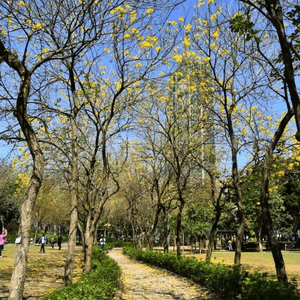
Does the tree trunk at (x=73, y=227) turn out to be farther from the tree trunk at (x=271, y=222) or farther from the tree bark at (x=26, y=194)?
the tree trunk at (x=271, y=222)

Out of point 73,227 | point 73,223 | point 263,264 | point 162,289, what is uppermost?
point 73,223

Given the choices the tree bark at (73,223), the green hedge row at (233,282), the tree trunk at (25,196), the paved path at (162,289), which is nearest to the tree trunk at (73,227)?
the tree bark at (73,223)

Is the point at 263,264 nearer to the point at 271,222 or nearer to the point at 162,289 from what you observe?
the point at 162,289

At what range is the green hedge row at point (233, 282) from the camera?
5.81 metres

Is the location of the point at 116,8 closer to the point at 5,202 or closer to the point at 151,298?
the point at 151,298

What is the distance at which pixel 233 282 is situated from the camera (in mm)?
7801

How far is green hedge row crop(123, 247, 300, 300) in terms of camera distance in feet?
19.1

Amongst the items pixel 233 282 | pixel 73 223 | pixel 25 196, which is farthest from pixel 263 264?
pixel 25 196

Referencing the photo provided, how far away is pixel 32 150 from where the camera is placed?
5.52m

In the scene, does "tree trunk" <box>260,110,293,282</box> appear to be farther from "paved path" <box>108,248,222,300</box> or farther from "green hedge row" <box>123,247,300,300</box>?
"paved path" <box>108,248,222,300</box>

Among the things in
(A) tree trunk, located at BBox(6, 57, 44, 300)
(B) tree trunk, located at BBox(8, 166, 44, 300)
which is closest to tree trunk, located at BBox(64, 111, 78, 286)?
(A) tree trunk, located at BBox(6, 57, 44, 300)

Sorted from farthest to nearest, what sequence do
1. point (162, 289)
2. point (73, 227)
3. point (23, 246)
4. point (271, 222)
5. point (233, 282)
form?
point (162, 289), point (73, 227), point (233, 282), point (271, 222), point (23, 246)

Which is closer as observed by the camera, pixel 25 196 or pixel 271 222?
pixel 25 196

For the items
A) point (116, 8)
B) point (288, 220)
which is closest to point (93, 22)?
point (116, 8)
